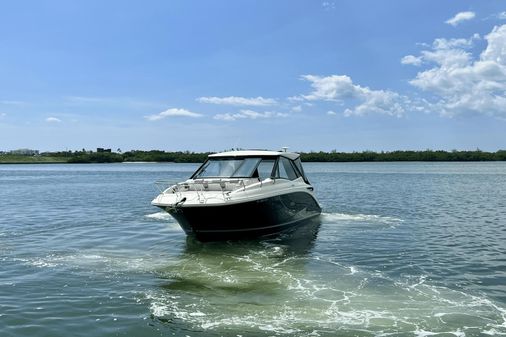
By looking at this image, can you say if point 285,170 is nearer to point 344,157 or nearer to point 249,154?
point 249,154

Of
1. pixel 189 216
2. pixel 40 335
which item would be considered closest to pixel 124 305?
pixel 40 335

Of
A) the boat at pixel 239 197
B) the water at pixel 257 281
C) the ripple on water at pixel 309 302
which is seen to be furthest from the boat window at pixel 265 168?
the ripple on water at pixel 309 302

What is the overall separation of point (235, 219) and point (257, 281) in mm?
4761

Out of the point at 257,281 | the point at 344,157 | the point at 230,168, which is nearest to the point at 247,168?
the point at 230,168

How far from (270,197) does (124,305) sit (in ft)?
27.4

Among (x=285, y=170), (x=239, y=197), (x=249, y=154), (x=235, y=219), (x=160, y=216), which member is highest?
(x=249, y=154)

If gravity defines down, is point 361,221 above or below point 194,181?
below

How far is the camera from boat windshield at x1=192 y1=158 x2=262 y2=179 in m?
18.6

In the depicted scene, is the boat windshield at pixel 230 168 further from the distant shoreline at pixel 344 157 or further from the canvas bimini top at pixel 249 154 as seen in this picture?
the distant shoreline at pixel 344 157

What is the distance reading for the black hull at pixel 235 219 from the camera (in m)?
15.8

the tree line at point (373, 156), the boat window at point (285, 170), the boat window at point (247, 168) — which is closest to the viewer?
the boat window at point (247, 168)

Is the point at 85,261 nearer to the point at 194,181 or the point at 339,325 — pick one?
the point at 194,181

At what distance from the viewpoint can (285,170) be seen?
2012 centimetres

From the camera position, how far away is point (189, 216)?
52.2 ft
